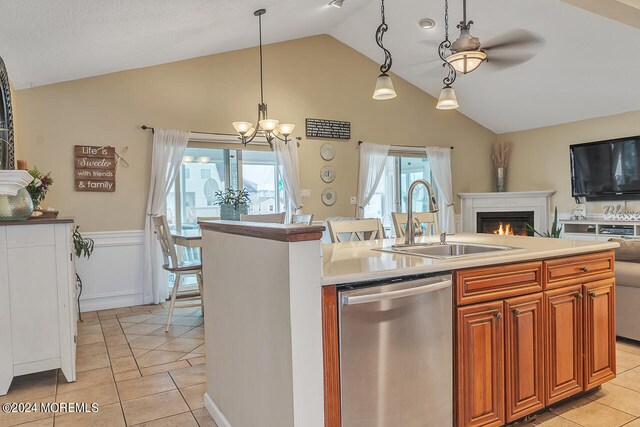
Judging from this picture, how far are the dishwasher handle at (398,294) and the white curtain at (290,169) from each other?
4128 millimetres

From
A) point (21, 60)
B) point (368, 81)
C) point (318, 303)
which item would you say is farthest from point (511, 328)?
point (368, 81)

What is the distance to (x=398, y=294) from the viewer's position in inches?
64.0

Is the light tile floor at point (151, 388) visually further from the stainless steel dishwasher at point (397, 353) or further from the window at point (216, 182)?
the window at point (216, 182)

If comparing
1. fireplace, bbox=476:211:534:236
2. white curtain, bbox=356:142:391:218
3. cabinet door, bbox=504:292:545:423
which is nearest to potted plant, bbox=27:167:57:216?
cabinet door, bbox=504:292:545:423

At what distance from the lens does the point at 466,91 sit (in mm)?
6629

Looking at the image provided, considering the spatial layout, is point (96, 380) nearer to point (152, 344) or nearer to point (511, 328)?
point (152, 344)

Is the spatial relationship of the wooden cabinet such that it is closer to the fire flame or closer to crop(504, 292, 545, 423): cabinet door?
crop(504, 292, 545, 423): cabinet door

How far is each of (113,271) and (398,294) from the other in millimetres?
4271

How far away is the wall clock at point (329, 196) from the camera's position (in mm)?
6136

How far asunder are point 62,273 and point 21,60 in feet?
6.67

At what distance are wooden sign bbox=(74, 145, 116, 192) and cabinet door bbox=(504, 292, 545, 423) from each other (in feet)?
14.8

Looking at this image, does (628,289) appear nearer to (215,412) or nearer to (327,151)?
(215,412)

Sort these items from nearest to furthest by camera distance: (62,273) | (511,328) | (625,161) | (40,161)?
(511,328) < (62,273) < (40,161) < (625,161)

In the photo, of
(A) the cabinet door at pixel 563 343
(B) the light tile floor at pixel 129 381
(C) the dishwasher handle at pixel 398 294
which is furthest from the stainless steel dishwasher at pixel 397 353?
(B) the light tile floor at pixel 129 381
